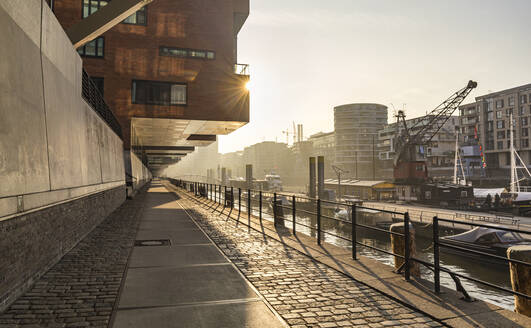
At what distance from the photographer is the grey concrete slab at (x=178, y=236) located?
10.3 meters

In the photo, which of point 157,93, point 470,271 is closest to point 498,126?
point 470,271

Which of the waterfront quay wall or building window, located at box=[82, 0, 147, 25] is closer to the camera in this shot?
the waterfront quay wall

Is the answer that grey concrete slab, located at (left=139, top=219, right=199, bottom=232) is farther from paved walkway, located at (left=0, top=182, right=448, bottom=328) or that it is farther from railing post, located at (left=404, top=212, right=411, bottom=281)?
railing post, located at (left=404, top=212, right=411, bottom=281)

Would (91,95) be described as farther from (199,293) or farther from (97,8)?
(97,8)

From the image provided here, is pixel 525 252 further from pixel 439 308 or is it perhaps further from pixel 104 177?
pixel 104 177

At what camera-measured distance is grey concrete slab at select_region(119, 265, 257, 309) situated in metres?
5.21

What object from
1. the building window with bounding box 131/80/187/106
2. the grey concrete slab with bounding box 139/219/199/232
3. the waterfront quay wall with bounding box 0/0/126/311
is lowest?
the grey concrete slab with bounding box 139/219/199/232

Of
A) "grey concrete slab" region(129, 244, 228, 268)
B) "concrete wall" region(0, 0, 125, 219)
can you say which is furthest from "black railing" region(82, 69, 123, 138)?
"grey concrete slab" region(129, 244, 228, 268)

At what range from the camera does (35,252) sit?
6137 mm

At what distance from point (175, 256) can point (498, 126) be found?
4787 inches

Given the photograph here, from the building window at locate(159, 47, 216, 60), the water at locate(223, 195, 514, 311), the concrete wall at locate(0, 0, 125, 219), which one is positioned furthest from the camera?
the building window at locate(159, 47, 216, 60)

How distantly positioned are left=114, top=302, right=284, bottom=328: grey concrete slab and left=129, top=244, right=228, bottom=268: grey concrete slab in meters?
2.75

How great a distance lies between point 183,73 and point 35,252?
2689cm

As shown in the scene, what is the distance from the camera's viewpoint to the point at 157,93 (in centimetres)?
3042
